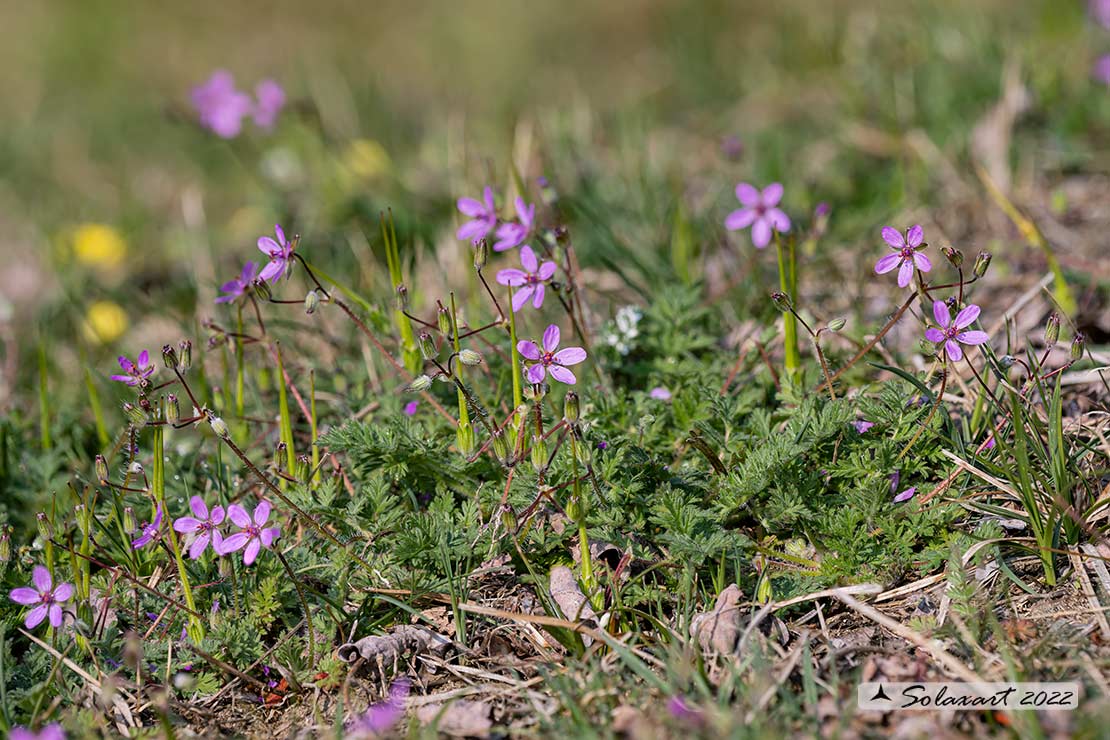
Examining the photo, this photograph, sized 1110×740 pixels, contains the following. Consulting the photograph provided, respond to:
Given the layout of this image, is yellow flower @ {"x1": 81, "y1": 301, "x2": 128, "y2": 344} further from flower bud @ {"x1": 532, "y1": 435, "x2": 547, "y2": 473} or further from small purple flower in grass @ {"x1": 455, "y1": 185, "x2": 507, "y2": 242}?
flower bud @ {"x1": 532, "y1": 435, "x2": 547, "y2": 473}

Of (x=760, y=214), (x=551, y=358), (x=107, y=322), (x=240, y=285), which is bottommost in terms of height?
(x=551, y=358)

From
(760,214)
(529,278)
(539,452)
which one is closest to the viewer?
(539,452)

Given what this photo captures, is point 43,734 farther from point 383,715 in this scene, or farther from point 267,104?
point 267,104

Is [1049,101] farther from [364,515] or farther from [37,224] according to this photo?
[37,224]

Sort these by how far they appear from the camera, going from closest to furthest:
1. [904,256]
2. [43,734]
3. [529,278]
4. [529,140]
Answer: [43,734], [904,256], [529,278], [529,140]

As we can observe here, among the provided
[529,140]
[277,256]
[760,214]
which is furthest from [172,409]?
[529,140]

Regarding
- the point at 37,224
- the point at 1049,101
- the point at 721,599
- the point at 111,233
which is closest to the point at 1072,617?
the point at 721,599

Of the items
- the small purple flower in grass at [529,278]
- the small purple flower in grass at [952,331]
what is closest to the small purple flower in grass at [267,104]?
the small purple flower in grass at [529,278]

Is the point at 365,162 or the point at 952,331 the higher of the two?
the point at 365,162
